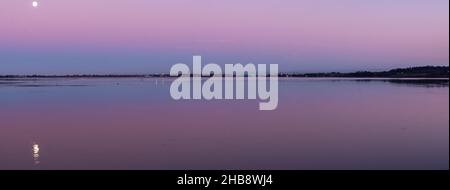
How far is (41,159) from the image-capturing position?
9656 mm

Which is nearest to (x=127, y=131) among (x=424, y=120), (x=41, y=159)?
(x=41, y=159)

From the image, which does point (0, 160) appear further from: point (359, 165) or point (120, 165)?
point (359, 165)

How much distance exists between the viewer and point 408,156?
994 centimetres
